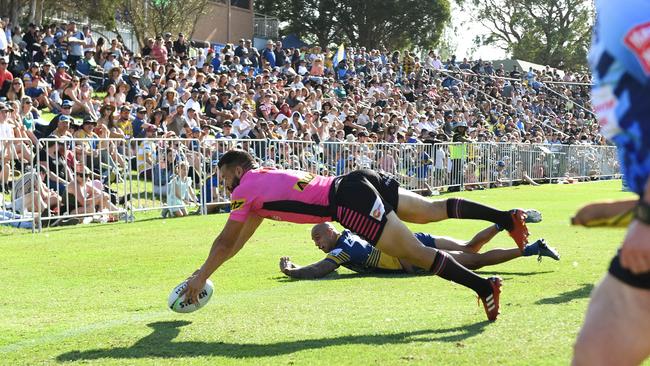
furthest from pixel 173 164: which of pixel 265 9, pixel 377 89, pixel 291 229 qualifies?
pixel 265 9

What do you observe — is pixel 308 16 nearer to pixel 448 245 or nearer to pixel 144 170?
pixel 144 170

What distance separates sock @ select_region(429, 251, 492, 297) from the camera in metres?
6.75

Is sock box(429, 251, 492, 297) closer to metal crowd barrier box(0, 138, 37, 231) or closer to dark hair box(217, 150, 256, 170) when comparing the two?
dark hair box(217, 150, 256, 170)

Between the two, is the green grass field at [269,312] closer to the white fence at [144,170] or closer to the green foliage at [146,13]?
the white fence at [144,170]

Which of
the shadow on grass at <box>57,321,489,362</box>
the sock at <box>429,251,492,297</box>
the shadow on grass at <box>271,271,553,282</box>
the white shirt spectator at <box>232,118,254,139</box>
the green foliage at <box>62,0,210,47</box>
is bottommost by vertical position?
the shadow on grass at <box>271,271,553,282</box>

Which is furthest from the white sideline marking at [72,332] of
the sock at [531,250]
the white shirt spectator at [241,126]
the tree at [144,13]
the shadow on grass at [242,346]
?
the tree at [144,13]

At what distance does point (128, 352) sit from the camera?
20.0ft

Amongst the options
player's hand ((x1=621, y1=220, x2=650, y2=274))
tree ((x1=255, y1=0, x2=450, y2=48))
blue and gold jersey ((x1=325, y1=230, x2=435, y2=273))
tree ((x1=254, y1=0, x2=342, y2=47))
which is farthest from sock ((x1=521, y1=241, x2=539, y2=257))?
tree ((x1=254, y1=0, x2=342, y2=47))

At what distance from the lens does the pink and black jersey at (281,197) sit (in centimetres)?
705

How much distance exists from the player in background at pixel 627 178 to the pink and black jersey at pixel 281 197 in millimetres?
4214

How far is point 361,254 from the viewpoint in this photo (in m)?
9.60

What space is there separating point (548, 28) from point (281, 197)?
95621 millimetres

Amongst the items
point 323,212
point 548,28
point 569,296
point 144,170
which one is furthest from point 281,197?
point 548,28

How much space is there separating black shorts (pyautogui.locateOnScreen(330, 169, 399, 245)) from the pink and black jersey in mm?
102
